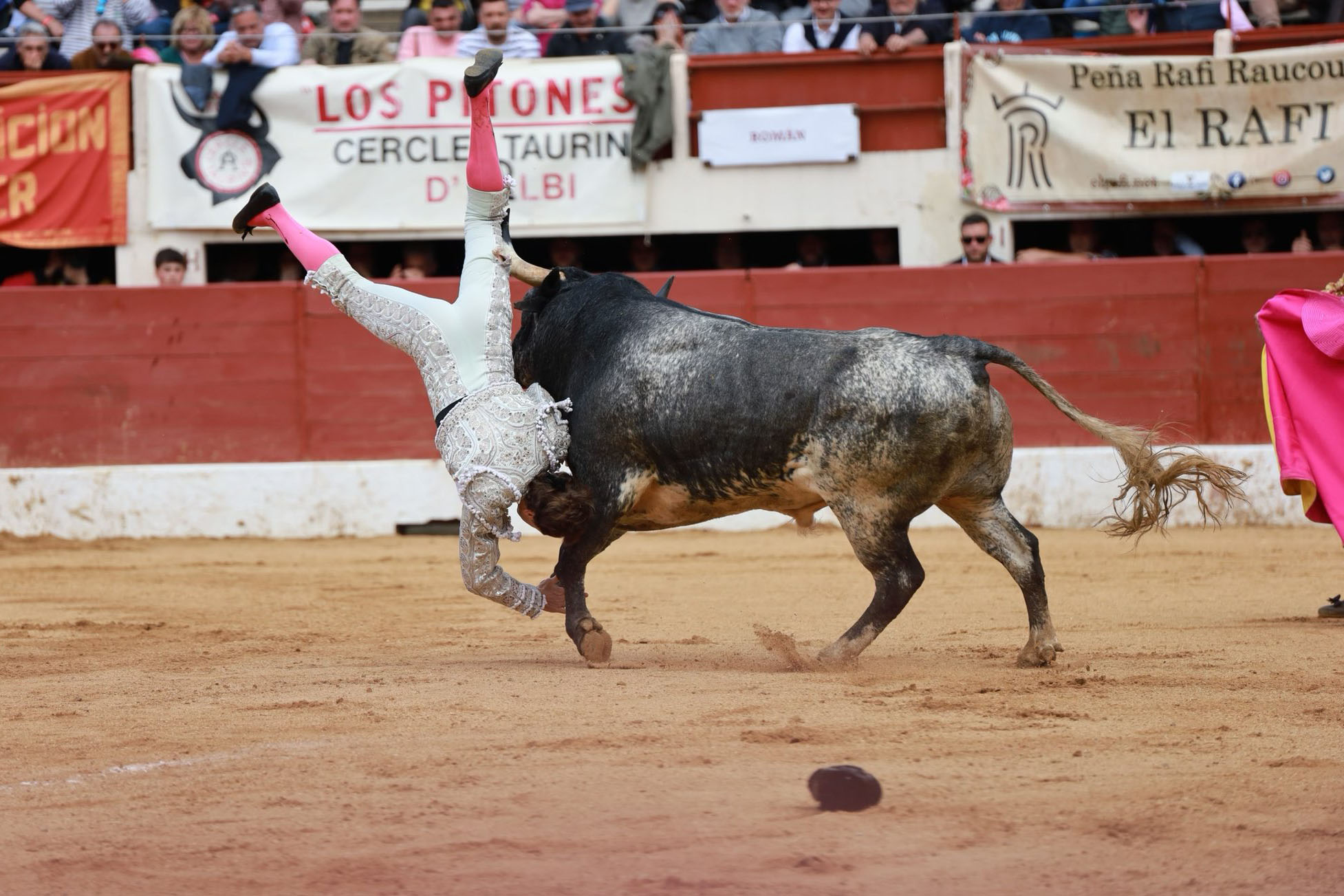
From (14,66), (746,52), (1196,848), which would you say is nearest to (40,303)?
(14,66)

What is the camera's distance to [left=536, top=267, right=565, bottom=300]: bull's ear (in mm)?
5582

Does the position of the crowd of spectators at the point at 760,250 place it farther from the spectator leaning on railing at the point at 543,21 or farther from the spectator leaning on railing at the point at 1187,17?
the spectator leaning on railing at the point at 543,21

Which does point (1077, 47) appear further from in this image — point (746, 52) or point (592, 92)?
point (592, 92)

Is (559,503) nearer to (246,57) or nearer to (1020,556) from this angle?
(1020,556)

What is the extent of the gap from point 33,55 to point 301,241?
712cm

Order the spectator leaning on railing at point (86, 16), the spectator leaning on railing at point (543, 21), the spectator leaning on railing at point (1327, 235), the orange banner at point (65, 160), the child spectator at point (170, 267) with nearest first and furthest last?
the spectator leaning on railing at point (1327, 235) → the child spectator at point (170, 267) → the orange banner at point (65, 160) → the spectator leaning on railing at point (543, 21) → the spectator leaning on railing at point (86, 16)

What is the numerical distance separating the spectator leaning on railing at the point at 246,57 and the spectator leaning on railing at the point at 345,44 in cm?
15

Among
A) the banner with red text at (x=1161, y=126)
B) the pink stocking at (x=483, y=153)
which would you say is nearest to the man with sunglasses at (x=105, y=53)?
the banner with red text at (x=1161, y=126)

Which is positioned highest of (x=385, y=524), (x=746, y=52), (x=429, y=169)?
(x=746, y=52)

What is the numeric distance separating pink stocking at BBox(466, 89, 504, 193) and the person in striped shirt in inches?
242

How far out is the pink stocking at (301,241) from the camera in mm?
5227

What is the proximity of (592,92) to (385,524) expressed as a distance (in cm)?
313

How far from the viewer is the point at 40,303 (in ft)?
34.1

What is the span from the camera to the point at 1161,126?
10.5 m
